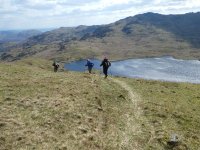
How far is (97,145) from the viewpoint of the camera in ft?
89.7

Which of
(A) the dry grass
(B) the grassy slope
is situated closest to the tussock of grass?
(B) the grassy slope

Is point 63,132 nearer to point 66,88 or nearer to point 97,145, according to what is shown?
point 97,145

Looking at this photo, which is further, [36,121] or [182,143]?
[36,121]

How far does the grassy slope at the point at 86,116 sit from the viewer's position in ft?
91.4

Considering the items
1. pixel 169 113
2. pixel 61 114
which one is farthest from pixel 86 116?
pixel 169 113

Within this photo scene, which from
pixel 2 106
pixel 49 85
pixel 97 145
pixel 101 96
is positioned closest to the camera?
pixel 97 145

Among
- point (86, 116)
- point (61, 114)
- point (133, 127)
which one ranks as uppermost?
point (61, 114)

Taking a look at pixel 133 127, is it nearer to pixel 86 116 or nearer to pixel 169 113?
pixel 86 116

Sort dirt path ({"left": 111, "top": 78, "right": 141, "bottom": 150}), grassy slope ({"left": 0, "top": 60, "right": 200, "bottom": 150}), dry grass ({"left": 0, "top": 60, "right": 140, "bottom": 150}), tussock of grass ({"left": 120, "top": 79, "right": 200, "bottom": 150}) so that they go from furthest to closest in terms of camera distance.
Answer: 1. tussock of grass ({"left": 120, "top": 79, "right": 200, "bottom": 150})
2. dirt path ({"left": 111, "top": 78, "right": 141, "bottom": 150})
3. grassy slope ({"left": 0, "top": 60, "right": 200, "bottom": 150})
4. dry grass ({"left": 0, "top": 60, "right": 140, "bottom": 150})

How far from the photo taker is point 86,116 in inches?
1302

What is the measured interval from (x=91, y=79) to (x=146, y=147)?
77.3 ft

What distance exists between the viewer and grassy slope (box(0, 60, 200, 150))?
27.8m

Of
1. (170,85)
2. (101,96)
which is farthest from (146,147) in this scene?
(170,85)

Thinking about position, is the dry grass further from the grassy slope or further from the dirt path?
the dirt path
